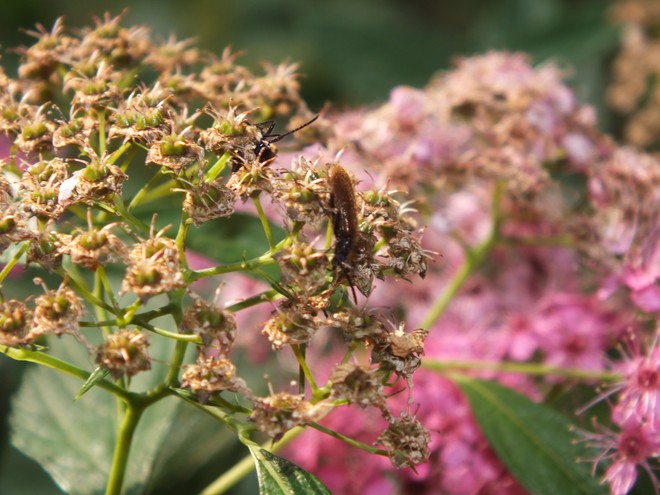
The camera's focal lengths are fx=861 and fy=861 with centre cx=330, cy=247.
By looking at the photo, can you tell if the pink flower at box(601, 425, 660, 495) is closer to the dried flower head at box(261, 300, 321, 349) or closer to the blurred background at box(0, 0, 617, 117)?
the dried flower head at box(261, 300, 321, 349)

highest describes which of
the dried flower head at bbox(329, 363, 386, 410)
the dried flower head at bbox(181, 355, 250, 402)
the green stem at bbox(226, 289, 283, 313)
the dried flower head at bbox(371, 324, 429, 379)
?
the green stem at bbox(226, 289, 283, 313)

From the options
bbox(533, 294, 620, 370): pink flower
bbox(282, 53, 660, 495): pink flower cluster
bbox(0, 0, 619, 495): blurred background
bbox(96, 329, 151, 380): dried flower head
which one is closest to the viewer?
bbox(96, 329, 151, 380): dried flower head

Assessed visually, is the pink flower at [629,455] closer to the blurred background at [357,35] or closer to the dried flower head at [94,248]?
the dried flower head at [94,248]

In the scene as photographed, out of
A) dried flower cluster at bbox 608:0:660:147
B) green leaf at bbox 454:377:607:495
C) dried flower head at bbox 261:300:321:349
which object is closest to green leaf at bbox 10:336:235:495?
dried flower head at bbox 261:300:321:349

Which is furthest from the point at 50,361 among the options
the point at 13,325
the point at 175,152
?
the point at 175,152

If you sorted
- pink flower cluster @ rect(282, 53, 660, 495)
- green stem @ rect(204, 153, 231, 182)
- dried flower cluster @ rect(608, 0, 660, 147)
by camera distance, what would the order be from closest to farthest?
1. green stem @ rect(204, 153, 231, 182)
2. pink flower cluster @ rect(282, 53, 660, 495)
3. dried flower cluster @ rect(608, 0, 660, 147)

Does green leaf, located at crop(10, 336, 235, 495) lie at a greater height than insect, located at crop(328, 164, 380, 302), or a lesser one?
greater

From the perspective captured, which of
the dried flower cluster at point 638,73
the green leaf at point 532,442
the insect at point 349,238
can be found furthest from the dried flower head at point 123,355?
the dried flower cluster at point 638,73

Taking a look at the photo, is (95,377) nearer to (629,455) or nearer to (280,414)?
(280,414)
